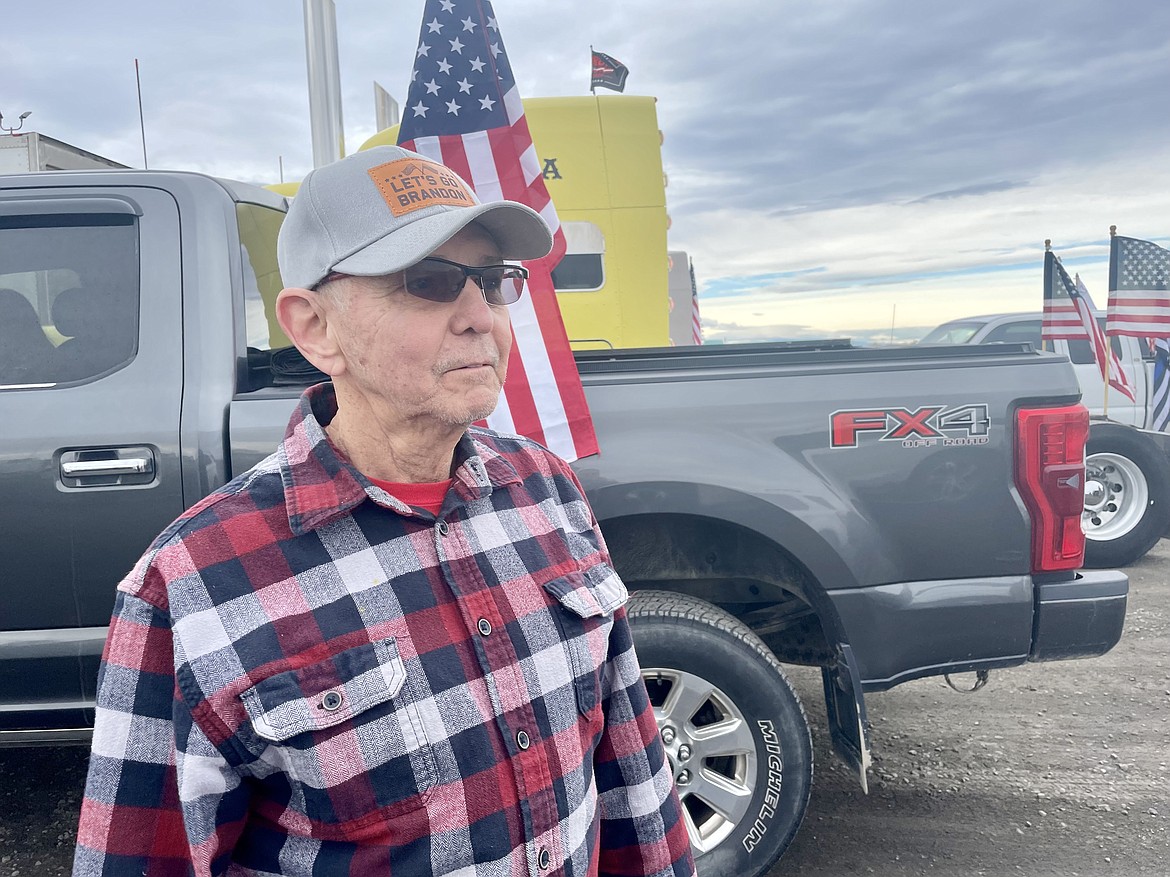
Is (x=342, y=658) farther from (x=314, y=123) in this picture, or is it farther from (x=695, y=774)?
(x=314, y=123)

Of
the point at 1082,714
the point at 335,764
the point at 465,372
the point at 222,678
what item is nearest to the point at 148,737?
the point at 222,678

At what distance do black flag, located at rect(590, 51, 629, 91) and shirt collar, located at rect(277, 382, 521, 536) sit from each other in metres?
6.01

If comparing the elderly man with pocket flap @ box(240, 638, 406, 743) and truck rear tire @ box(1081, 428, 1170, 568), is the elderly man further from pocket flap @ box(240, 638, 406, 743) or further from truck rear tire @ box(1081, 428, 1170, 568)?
truck rear tire @ box(1081, 428, 1170, 568)

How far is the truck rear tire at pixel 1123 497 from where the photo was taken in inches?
249

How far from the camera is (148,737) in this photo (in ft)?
3.42

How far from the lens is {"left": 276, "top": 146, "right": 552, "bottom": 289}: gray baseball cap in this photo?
44.4 inches

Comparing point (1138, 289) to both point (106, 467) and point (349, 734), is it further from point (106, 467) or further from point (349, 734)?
point (349, 734)

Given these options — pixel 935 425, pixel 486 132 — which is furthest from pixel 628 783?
pixel 486 132

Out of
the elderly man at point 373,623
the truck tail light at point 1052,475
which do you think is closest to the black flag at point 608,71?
the truck tail light at point 1052,475

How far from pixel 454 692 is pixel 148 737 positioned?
1.17 ft

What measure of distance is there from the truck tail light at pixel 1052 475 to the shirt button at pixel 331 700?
204 cm

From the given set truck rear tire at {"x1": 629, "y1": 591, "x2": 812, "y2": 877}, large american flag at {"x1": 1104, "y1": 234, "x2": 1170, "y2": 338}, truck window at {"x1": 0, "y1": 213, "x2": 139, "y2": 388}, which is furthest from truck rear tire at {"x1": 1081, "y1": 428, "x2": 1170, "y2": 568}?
truck window at {"x1": 0, "y1": 213, "x2": 139, "y2": 388}

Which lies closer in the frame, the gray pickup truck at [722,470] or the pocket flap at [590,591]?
the pocket flap at [590,591]

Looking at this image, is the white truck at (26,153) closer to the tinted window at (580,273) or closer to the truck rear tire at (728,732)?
the tinted window at (580,273)
